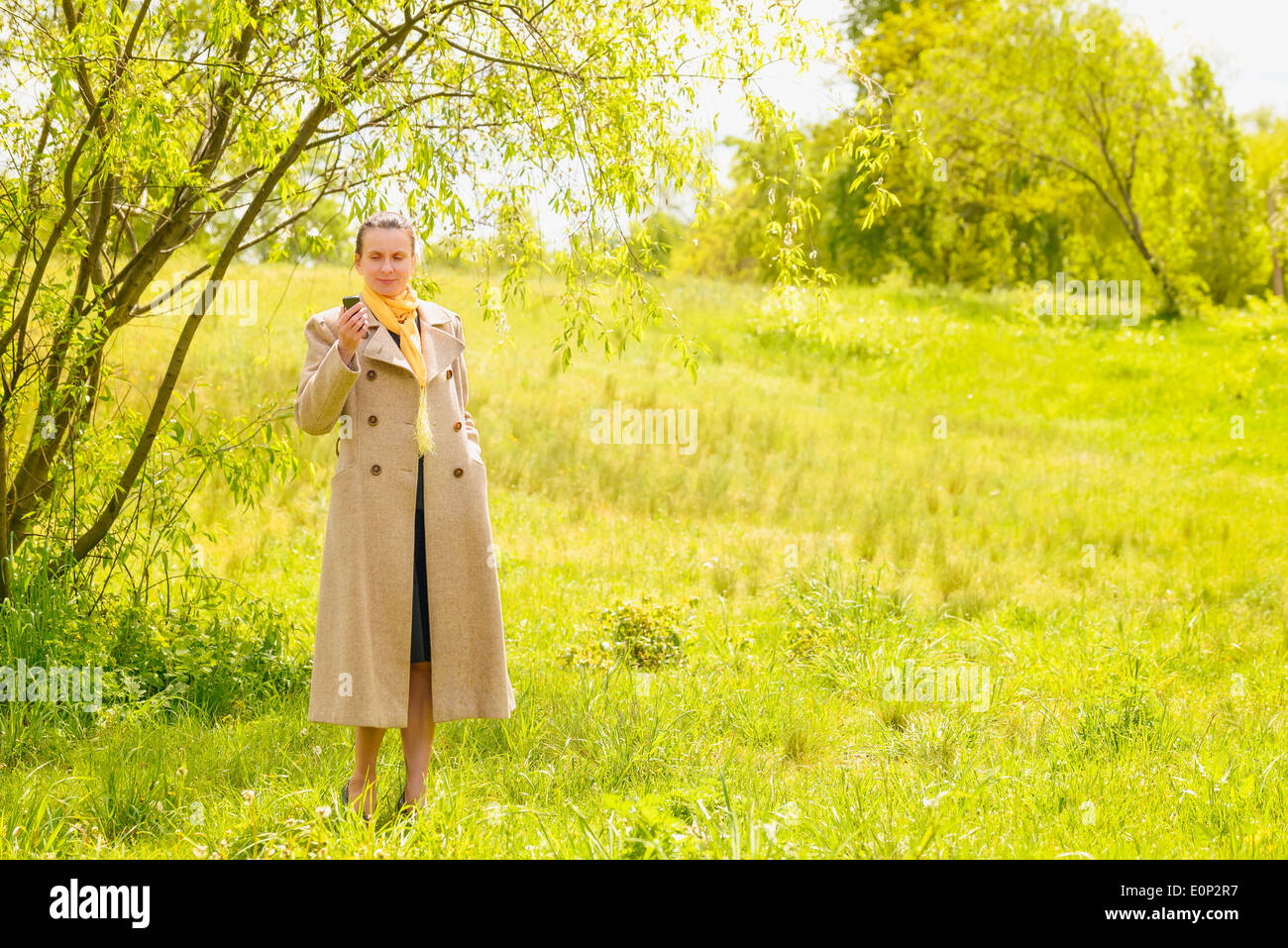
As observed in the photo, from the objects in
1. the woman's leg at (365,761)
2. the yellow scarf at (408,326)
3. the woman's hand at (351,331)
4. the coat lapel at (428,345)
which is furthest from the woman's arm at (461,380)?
the woman's leg at (365,761)

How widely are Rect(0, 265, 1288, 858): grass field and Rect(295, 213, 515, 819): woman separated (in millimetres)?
374

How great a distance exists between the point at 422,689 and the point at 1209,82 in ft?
81.6

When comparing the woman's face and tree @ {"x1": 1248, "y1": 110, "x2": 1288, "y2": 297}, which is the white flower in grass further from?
tree @ {"x1": 1248, "y1": 110, "x2": 1288, "y2": 297}

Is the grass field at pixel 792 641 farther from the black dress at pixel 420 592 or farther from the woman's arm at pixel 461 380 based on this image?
the woman's arm at pixel 461 380

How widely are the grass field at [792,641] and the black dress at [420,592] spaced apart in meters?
0.54

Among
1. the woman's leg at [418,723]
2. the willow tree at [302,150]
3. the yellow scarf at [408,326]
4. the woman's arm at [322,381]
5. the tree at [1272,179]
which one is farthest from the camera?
the tree at [1272,179]

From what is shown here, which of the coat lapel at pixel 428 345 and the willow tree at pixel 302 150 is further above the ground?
the willow tree at pixel 302 150

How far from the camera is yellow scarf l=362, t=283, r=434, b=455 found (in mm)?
3574

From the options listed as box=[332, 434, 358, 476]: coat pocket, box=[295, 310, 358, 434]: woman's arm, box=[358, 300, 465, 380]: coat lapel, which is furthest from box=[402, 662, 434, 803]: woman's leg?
box=[358, 300, 465, 380]: coat lapel

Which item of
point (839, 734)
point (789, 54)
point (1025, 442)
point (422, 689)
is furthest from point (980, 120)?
point (422, 689)

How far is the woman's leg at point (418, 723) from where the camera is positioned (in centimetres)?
370

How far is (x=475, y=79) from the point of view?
19.7ft
